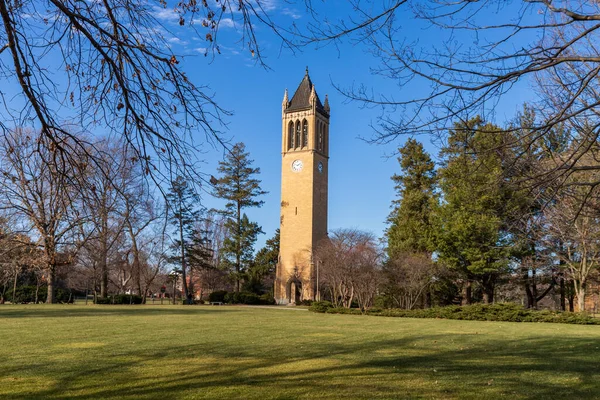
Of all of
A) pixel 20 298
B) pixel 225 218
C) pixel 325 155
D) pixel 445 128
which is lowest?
pixel 20 298

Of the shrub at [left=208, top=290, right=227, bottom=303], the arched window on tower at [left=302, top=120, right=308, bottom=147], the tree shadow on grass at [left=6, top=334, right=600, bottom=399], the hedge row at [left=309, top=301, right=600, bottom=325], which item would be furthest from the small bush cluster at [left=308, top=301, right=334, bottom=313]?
the arched window on tower at [left=302, top=120, right=308, bottom=147]

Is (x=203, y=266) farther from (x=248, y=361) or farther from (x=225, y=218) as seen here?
(x=248, y=361)

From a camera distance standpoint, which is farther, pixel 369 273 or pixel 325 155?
pixel 325 155

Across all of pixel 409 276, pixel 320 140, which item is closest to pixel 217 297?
pixel 320 140

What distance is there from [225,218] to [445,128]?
54028 millimetres

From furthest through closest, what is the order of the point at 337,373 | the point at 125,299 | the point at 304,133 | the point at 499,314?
the point at 304,133 < the point at 125,299 < the point at 499,314 < the point at 337,373

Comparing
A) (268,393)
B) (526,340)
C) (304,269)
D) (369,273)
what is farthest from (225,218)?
(268,393)

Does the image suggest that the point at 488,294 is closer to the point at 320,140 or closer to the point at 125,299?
the point at 125,299

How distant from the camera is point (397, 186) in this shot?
1745 inches

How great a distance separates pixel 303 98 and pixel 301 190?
9.99 m

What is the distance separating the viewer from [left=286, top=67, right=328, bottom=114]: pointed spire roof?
182 feet

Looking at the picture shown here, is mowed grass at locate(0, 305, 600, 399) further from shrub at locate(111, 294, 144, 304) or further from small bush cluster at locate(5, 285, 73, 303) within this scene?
small bush cluster at locate(5, 285, 73, 303)

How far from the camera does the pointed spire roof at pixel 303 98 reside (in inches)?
2180

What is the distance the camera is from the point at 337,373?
8422 mm
